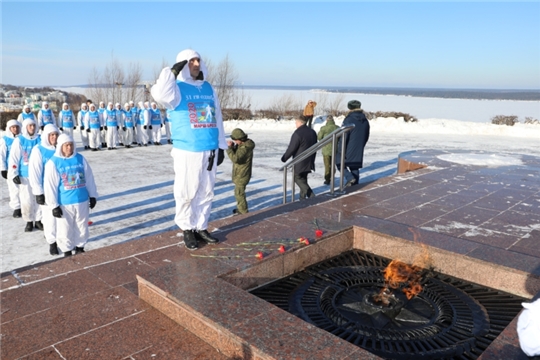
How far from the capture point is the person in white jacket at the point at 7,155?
7.09 meters

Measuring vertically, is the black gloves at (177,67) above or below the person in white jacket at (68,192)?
above

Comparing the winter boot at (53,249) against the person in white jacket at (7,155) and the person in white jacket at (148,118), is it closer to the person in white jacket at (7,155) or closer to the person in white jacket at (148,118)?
the person in white jacket at (7,155)

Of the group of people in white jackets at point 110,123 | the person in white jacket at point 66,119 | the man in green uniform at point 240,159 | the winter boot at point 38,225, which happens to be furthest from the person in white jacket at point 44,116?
the man in green uniform at point 240,159

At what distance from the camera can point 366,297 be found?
3.24 m

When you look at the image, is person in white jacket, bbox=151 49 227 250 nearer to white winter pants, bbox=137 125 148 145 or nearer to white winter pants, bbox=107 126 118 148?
white winter pants, bbox=107 126 118 148

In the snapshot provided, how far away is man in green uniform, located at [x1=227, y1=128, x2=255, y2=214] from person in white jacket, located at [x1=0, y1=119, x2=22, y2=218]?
11.8 ft

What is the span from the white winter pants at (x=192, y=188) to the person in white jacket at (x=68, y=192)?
5.98ft

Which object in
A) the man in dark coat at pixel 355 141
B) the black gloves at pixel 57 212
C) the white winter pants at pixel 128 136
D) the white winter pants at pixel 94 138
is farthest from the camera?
the white winter pants at pixel 128 136

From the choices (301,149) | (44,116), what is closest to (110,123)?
(44,116)

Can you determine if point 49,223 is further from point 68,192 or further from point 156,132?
point 156,132

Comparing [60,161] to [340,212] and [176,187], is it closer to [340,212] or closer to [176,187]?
[176,187]

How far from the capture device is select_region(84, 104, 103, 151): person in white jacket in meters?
15.4

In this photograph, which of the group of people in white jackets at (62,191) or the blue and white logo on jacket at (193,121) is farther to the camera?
the group of people in white jackets at (62,191)

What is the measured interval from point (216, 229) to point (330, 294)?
157 centimetres
